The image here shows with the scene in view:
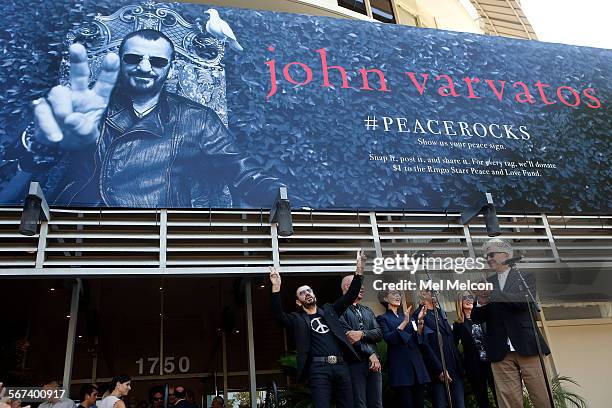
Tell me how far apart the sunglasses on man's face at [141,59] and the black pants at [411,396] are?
5.25 meters

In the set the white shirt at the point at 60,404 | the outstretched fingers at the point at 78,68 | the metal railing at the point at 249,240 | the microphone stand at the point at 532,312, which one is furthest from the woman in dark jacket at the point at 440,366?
the outstretched fingers at the point at 78,68

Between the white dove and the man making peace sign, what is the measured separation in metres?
0.88

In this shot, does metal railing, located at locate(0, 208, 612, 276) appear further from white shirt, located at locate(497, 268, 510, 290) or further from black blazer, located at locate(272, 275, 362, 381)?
black blazer, located at locate(272, 275, 362, 381)

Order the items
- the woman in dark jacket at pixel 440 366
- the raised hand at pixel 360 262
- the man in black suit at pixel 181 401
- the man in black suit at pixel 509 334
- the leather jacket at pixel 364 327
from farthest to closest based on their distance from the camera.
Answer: the man in black suit at pixel 181 401 → the woman in dark jacket at pixel 440 366 → the leather jacket at pixel 364 327 → the raised hand at pixel 360 262 → the man in black suit at pixel 509 334

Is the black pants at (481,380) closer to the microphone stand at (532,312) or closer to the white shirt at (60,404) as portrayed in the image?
the microphone stand at (532,312)

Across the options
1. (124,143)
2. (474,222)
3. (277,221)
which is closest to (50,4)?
(124,143)

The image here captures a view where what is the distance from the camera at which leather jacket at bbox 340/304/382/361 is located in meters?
5.77

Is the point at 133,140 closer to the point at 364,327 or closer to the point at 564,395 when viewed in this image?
the point at 364,327

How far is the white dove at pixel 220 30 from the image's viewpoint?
8.61 meters

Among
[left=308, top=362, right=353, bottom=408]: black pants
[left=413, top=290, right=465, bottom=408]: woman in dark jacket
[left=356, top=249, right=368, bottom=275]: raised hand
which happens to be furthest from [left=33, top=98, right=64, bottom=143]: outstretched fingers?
[left=413, top=290, right=465, bottom=408]: woman in dark jacket

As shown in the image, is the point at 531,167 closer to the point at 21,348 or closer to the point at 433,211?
the point at 433,211

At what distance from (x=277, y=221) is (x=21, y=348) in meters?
5.39

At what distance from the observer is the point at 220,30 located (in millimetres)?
8672

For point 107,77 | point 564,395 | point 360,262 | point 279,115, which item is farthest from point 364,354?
point 107,77
